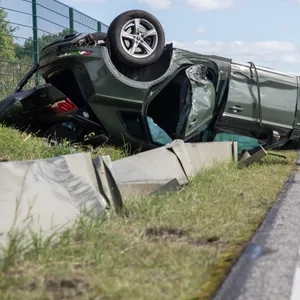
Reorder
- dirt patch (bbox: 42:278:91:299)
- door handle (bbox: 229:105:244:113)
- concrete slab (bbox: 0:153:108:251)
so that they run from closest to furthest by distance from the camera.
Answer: dirt patch (bbox: 42:278:91:299)
concrete slab (bbox: 0:153:108:251)
door handle (bbox: 229:105:244:113)

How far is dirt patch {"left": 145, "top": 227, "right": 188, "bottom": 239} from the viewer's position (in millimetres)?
4648

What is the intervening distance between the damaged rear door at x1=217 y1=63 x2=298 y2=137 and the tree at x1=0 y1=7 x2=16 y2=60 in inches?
186

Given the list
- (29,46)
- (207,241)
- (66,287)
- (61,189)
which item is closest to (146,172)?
(61,189)

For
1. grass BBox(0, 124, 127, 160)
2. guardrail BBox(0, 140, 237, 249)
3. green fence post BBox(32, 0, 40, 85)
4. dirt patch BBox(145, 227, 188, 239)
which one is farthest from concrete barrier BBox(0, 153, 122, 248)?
green fence post BBox(32, 0, 40, 85)

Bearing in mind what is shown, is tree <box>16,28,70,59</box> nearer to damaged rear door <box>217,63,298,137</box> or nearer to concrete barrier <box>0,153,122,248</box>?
damaged rear door <box>217,63,298,137</box>

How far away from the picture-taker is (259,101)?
32.6 feet

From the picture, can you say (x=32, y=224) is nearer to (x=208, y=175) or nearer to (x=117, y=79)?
(x=208, y=175)

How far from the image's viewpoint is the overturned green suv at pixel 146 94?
9.08m

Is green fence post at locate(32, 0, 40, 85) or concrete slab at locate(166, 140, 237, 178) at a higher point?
green fence post at locate(32, 0, 40, 85)

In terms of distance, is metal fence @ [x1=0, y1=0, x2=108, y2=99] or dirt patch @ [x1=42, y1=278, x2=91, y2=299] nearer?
dirt patch @ [x1=42, y1=278, x2=91, y2=299]

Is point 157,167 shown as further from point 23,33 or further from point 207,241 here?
point 23,33

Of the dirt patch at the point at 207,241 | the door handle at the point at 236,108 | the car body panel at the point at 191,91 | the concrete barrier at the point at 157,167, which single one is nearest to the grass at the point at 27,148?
the car body panel at the point at 191,91

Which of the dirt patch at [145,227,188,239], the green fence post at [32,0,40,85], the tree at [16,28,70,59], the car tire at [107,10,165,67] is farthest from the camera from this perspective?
the green fence post at [32,0,40,85]

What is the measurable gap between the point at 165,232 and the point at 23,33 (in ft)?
29.6
